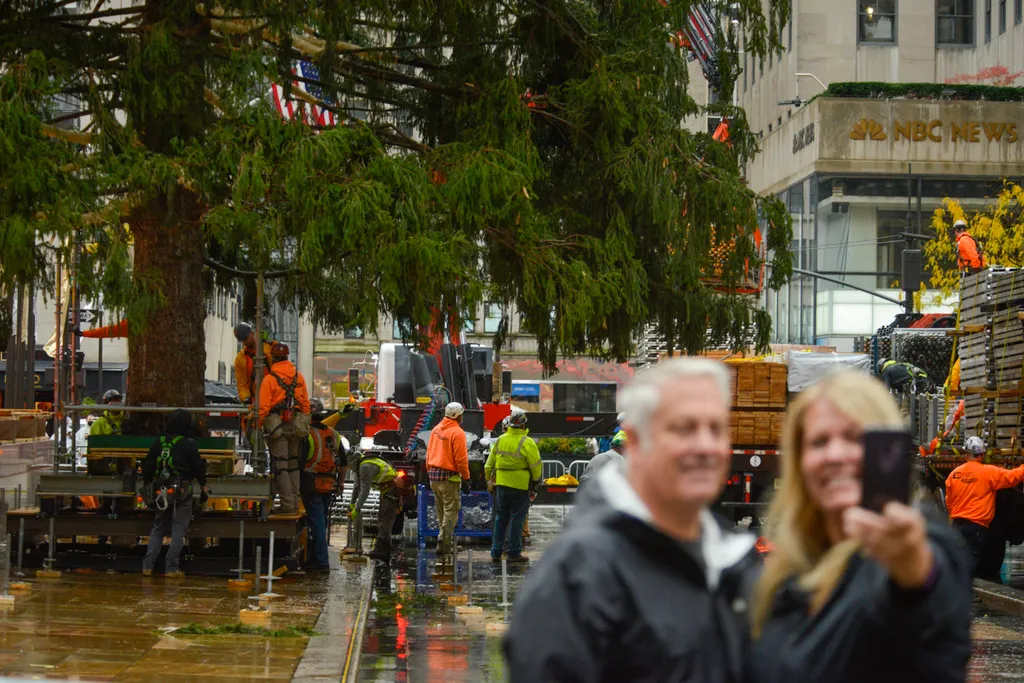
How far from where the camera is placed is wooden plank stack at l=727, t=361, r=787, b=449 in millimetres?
24781

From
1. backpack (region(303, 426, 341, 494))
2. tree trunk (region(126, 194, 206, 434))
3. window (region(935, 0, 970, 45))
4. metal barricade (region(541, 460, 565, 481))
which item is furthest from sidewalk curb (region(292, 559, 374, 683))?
window (region(935, 0, 970, 45))

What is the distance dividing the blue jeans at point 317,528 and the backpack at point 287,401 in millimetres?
1515

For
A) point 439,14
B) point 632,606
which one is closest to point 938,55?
point 439,14

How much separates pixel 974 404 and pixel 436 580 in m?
7.06

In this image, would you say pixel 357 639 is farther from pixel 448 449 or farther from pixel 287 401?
pixel 448 449

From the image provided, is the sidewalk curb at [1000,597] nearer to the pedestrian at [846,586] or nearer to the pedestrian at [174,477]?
the pedestrian at [174,477]

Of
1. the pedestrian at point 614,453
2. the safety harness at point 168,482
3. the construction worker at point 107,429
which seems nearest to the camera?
the safety harness at point 168,482

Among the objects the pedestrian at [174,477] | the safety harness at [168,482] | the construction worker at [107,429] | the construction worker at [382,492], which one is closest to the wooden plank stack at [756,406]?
the construction worker at [382,492]

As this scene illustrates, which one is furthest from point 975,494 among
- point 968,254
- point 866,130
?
A: point 866,130

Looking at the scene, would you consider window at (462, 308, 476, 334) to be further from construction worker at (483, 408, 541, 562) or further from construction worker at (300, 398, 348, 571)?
construction worker at (483, 408, 541, 562)

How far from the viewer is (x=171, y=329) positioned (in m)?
17.5

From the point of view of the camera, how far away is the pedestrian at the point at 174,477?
16016 millimetres

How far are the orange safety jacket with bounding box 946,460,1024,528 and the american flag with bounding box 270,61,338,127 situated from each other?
7.87 m

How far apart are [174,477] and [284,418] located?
1449 millimetres
